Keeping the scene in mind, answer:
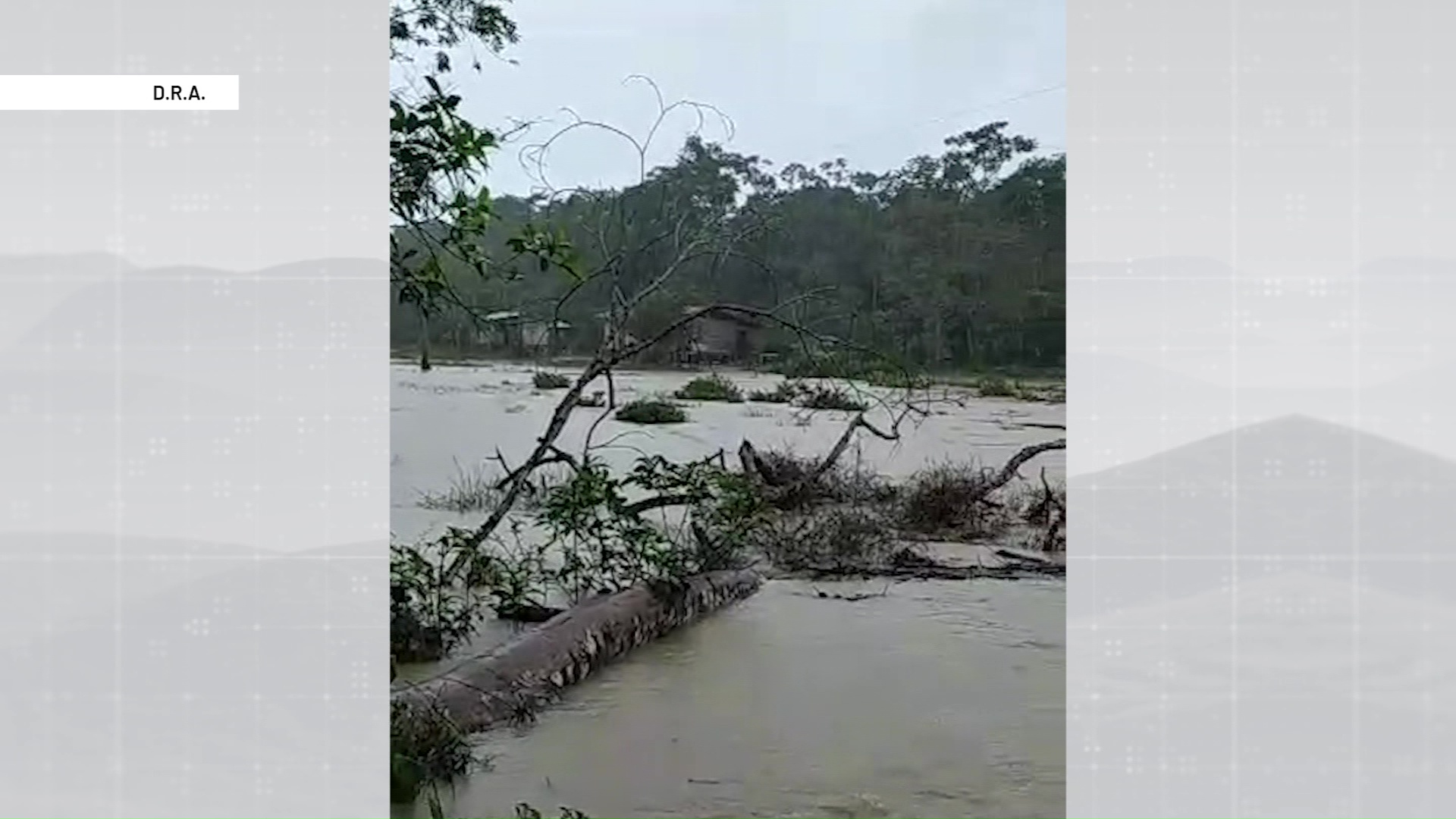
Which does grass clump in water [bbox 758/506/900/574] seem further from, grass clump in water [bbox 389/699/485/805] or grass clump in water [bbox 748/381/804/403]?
grass clump in water [bbox 389/699/485/805]

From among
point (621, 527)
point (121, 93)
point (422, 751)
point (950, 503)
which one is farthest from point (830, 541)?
point (121, 93)

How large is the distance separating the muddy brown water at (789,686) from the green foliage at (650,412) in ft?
0.05

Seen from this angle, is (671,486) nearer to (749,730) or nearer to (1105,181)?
(749,730)

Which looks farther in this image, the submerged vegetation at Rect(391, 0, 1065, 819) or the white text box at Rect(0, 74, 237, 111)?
the submerged vegetation at Rect(391, 0, 1065, 819)

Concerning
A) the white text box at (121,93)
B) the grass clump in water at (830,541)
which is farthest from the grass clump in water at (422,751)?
the white text box at (121,93)

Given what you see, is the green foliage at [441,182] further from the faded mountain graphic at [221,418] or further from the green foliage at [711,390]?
the faded mountain graphic at [221,418]

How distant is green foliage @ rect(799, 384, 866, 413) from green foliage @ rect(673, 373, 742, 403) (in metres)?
0.08

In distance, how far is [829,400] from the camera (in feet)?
5.63

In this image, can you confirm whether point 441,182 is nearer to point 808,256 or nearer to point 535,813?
point 808,256

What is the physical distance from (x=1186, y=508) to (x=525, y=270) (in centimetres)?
86

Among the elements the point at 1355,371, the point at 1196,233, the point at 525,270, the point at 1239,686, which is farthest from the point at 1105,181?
the point at 525,270

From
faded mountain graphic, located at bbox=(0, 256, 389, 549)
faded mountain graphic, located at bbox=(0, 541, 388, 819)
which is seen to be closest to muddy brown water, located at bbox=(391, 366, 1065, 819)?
faded mountain graphic, located at bbox=(0, 541, 388, 819)

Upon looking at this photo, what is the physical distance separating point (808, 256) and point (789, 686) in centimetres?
51

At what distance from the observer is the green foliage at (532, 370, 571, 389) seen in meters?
1.72
